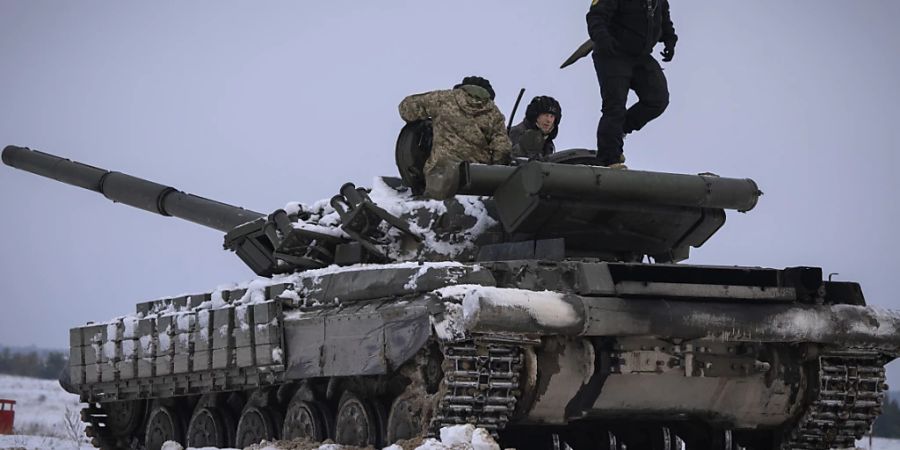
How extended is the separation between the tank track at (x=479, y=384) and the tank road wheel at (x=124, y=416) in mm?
7675

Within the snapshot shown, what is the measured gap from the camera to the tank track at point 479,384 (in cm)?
1410

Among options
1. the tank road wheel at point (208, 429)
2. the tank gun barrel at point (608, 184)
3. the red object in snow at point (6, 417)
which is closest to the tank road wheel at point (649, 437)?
the tank gun barrel at point (608, 184)

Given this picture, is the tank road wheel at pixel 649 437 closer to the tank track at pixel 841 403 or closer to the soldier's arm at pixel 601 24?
Result: the tank track at pixel 841 403

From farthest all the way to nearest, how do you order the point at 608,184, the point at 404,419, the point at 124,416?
1. the point at 124,416
2. the point at 608,184
3. the point at 404,419

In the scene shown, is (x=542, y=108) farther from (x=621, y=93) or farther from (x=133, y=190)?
(x=133, y=190)

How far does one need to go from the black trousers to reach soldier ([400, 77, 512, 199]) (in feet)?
3.34

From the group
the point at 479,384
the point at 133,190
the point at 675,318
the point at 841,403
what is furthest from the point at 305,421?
the point at 133,190

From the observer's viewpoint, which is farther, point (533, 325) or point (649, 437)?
point (649, 437)

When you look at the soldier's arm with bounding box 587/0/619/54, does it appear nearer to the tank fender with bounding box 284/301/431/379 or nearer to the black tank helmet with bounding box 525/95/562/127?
the black tank helmet with bounding box 525/95/562/127

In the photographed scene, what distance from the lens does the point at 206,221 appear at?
67.8ft

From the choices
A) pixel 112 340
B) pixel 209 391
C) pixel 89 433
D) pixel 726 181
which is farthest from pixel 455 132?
pixel 89 433

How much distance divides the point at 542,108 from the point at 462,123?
138 centimetres

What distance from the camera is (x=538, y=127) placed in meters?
18.0

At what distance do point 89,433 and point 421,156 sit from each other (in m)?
6.91
